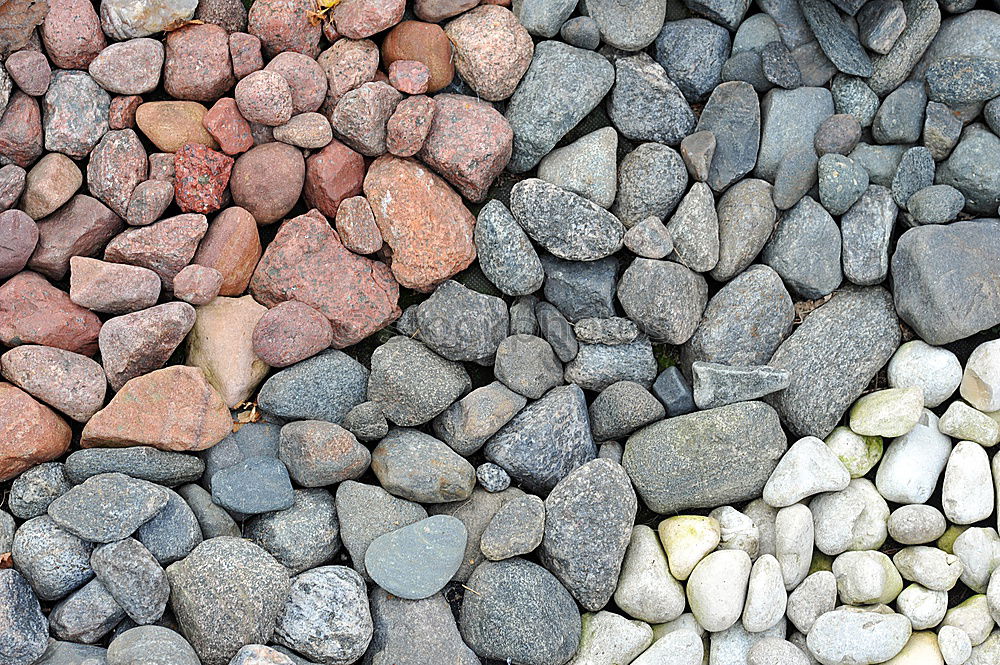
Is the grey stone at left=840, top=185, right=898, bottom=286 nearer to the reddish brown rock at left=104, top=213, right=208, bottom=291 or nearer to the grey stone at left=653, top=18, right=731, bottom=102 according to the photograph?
the grey stone at left=653, top=18, right=731, bottom=102

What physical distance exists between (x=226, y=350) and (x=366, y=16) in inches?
43.2

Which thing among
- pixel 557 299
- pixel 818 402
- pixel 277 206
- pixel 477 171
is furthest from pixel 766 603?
pixel 277 206

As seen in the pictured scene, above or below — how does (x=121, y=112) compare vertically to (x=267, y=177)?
above

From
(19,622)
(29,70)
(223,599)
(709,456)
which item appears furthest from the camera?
(709,456)

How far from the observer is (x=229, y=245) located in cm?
262

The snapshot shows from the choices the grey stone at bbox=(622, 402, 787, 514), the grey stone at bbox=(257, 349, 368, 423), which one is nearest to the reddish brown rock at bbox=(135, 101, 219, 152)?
the grey stone at bbox=(257, 349, 368, 423)

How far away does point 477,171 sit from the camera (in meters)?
2.71

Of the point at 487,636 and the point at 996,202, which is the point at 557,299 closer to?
the point at 487,636

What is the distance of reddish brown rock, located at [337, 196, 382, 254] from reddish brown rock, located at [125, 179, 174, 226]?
1.67ft

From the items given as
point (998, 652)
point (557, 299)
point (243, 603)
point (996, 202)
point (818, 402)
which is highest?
point (996, 202)

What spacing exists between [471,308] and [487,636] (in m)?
0.98

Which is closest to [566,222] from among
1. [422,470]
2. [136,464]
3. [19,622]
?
[422,470]

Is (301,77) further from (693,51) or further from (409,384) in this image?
(693,51)

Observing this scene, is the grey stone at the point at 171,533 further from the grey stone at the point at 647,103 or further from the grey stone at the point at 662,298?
the grey stone at the point at 647,103
